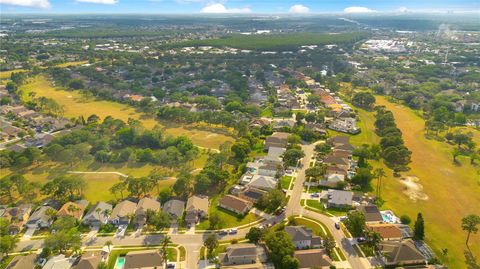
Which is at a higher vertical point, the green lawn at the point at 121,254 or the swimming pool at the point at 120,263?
the green lawn at the point at 121,254

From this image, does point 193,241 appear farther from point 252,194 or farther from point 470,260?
point 470,260

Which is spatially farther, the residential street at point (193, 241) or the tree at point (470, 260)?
the residential street at point (193, 241)

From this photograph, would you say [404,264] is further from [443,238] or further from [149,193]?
[149,193]

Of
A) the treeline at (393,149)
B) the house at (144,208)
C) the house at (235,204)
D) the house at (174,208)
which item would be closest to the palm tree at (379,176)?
the treeline at (393,149)

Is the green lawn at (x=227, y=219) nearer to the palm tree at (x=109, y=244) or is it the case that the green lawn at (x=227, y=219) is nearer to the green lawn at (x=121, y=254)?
the green lawn at (x=121, y=254)

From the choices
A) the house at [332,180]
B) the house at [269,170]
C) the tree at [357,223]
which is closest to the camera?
the tree at [357,223]

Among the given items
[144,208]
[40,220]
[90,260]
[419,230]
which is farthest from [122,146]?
[419,230]

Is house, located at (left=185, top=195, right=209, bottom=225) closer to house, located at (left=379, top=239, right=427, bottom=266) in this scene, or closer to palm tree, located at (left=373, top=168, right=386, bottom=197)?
house, located at (left=379, top=239, right=427, bottom=266)
